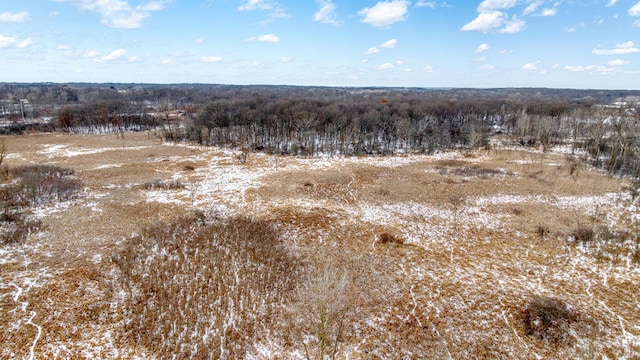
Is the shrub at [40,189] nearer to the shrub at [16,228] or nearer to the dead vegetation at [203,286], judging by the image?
the shrub at [16,228]

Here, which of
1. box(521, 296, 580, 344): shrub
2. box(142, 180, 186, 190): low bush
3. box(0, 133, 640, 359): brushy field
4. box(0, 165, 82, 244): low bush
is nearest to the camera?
box(0, 133, 640, 359): brushy field

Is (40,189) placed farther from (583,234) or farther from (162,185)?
(583,234)

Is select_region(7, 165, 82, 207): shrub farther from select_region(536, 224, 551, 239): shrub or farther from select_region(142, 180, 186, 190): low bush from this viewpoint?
select_region(536, 224, 551, 239): shrub

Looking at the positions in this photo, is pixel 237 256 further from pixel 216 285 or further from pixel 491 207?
pixel 491 207

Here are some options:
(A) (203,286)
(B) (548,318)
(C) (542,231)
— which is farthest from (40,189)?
(C) (542,231)

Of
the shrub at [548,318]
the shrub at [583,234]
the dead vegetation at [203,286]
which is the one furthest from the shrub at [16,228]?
the shrub at [583,234]

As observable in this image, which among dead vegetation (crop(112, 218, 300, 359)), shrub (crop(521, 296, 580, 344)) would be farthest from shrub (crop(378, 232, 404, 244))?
shrub (crop(521, 296, 580, 344))
